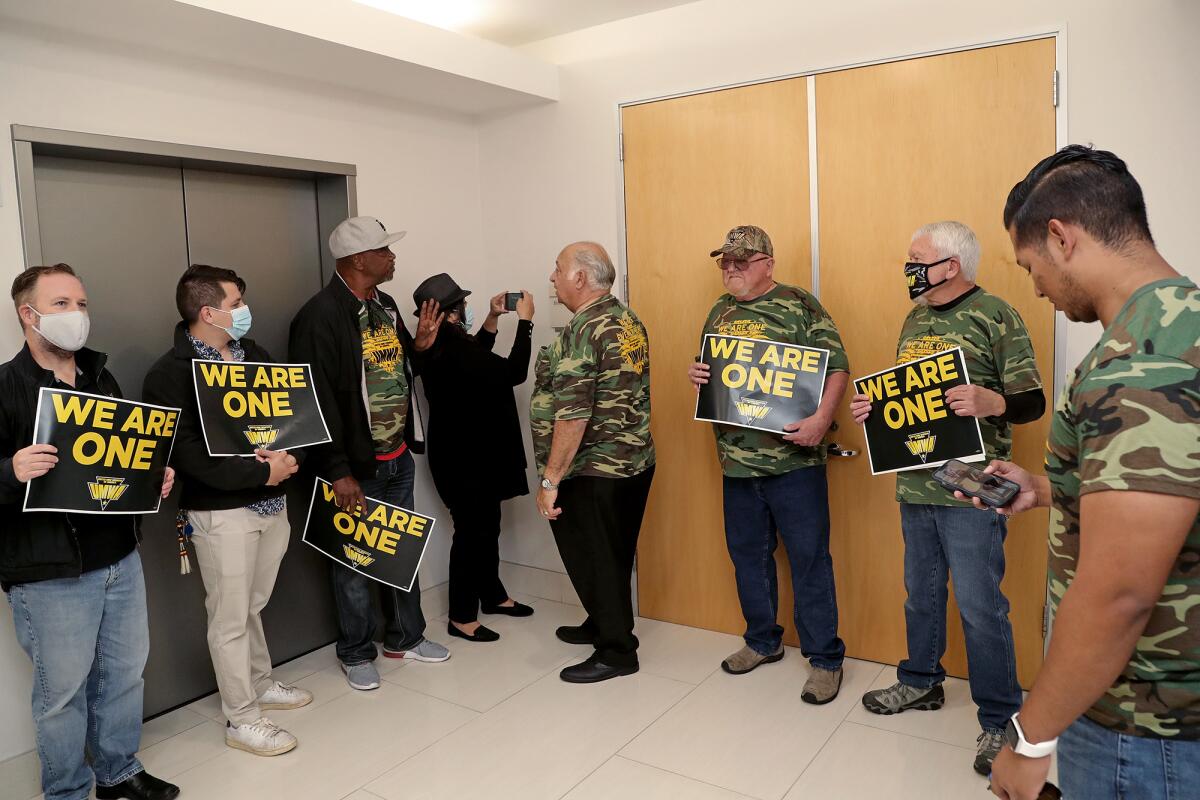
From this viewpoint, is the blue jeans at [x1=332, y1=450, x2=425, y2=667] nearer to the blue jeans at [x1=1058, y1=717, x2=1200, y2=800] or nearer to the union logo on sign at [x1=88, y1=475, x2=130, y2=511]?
the union logo on sign at [x1=88, y1=475, x2=130, y2=511]

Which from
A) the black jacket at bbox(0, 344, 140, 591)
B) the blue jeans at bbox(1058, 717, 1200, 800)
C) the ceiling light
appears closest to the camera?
the blue jeans at bbox(1058, 717, 1200, 800)

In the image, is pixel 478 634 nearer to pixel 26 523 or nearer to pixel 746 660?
pixel 746 660

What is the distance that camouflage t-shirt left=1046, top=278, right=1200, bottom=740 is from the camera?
3.29ft

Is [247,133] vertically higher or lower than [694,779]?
higher

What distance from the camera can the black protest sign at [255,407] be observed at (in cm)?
267

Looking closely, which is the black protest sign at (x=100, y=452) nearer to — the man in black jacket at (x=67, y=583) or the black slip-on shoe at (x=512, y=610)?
the man in black jacket at (x=67, y=583)

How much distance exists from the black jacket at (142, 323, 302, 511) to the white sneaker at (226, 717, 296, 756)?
2.49 feet

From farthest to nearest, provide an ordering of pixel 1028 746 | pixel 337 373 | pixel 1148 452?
1. pixel 337 373
2. pixel 1028 746
3. pixel 1148 452

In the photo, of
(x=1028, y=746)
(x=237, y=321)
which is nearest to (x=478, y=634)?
(x=237, y=321)

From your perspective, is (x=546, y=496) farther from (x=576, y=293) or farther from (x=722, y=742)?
(x=722, y=742)

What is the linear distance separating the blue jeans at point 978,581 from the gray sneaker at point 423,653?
1956 mm

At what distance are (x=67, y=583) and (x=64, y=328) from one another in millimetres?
710

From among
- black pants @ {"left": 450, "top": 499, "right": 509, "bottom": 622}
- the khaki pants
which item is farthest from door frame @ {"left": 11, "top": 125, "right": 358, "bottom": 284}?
black pants @ {"left": 450, "top": 499, "right": 509, "bottom": 622}

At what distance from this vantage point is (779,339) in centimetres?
311
